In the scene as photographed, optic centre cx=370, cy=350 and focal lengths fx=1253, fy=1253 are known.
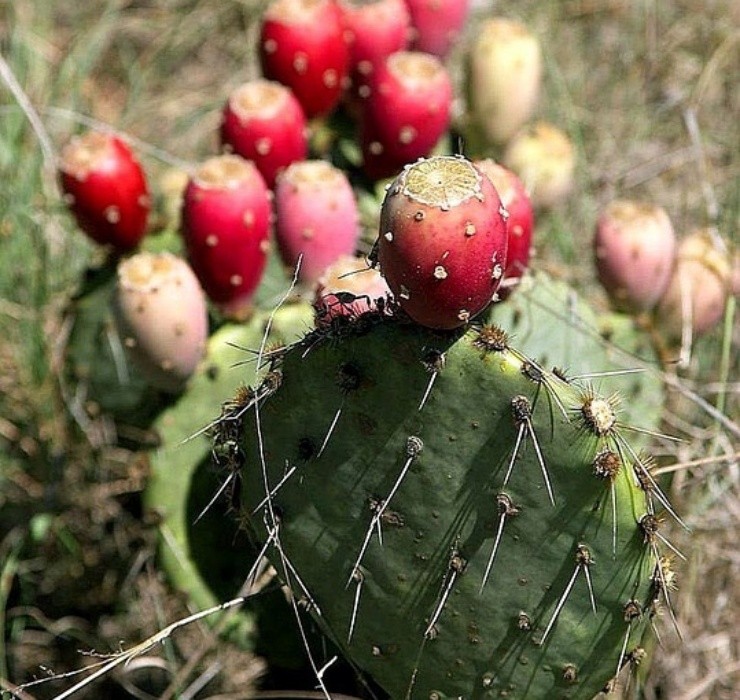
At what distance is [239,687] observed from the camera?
5.89 feet

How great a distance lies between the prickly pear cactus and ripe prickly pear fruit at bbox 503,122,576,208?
819 mm

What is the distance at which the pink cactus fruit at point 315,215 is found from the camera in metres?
1.63

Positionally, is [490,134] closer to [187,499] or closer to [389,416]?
[187,499]

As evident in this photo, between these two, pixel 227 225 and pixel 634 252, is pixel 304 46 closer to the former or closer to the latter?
pixel 227 225

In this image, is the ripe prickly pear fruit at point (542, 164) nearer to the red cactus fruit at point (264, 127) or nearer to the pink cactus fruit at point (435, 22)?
the pink cactus fruit at point (435, 22)

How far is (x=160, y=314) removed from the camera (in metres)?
1.56

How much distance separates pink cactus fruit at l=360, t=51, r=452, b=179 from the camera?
5.90ft

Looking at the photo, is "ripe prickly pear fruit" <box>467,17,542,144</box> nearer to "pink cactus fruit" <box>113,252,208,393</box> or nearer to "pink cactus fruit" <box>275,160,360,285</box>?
"pink cactus fruit" <box>275,160,360,285</box>

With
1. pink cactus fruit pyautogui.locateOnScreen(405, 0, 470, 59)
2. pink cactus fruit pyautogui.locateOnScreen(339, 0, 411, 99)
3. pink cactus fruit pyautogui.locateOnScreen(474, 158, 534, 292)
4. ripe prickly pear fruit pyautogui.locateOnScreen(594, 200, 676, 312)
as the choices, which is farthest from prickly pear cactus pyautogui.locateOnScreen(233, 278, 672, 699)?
pink cactus fruit pyautogui.locateOnScreen(405, 0, 470, 59)

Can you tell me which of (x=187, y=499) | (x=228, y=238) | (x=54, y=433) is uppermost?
(x=228, y=238)

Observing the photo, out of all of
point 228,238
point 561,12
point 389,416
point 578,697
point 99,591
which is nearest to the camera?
point 389,416

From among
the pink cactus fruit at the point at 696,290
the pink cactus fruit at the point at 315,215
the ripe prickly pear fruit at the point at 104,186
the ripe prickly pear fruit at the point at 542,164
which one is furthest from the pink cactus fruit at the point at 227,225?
the pink cactus fruit at the point at 696,290

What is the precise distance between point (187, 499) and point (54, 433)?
508mm

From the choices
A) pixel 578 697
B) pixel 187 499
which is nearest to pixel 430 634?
pixel 578 697
